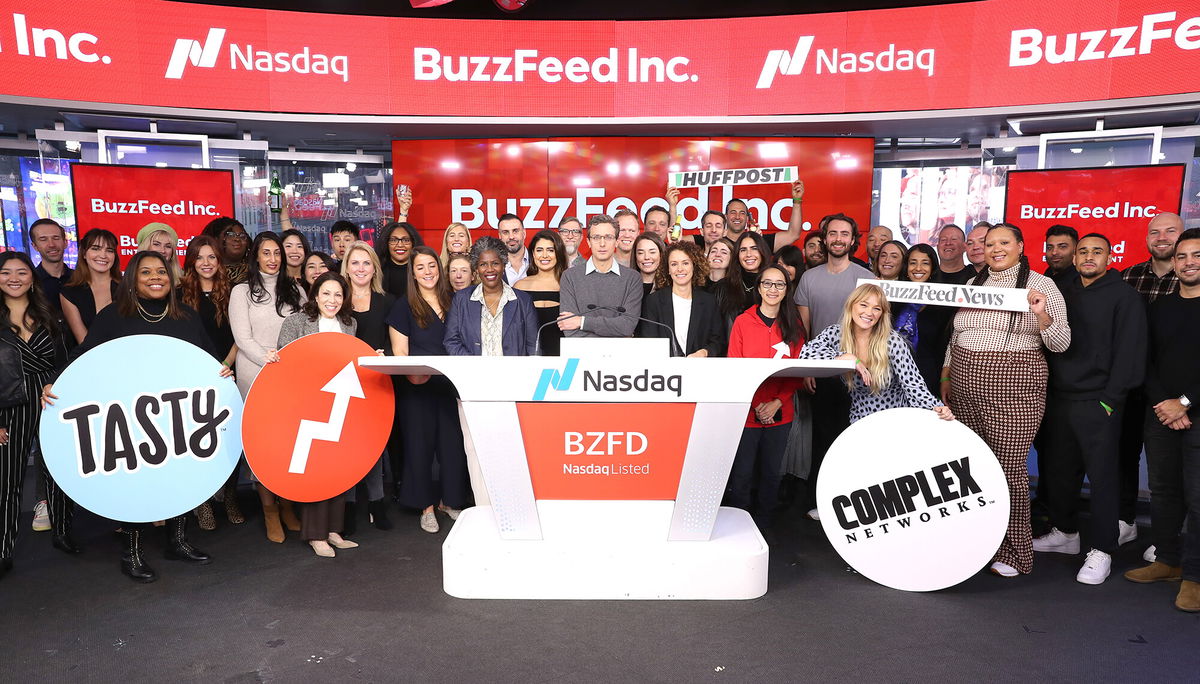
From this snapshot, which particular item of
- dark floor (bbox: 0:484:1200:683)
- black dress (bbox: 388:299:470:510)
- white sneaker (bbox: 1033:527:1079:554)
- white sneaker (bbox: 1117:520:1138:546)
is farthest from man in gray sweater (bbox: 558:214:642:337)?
white sneaker (bbox: 1117:520:1138:546)

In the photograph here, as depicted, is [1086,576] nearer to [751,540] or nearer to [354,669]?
[751,540]

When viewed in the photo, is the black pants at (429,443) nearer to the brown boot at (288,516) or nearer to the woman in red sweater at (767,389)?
the brown boot at (288,516)

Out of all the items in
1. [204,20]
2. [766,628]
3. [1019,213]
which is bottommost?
[766,628]

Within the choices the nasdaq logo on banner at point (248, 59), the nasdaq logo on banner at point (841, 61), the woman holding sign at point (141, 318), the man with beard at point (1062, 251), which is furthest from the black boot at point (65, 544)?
the nasdaq logo on banner at point (841, 61)

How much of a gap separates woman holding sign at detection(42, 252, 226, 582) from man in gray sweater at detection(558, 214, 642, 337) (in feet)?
6.00

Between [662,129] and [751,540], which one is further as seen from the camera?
[662,129]

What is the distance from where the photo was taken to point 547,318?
4.38 metres

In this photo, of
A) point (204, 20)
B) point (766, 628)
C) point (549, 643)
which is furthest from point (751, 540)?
point (204, 20)

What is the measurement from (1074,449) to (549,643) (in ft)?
9.47

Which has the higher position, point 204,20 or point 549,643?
point 204,20

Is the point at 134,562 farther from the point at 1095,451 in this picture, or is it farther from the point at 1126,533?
the point at 1126,533

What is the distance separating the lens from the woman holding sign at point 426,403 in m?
3.99

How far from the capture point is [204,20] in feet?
19.7

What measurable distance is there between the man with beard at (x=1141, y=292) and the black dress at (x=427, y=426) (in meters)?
3.81
